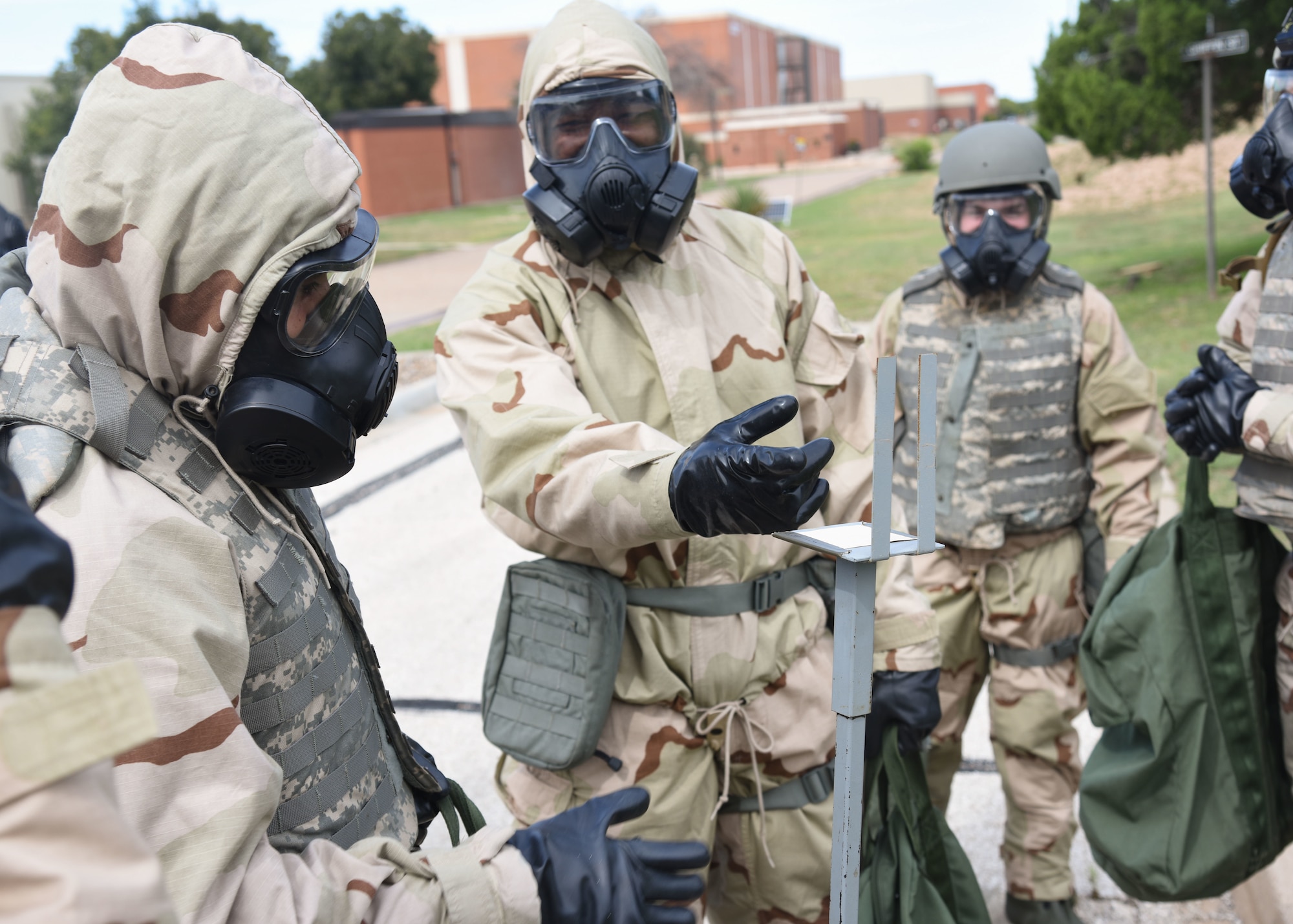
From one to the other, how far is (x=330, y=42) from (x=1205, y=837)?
1674 inches

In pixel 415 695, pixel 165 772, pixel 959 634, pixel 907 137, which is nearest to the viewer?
pixel 165 772

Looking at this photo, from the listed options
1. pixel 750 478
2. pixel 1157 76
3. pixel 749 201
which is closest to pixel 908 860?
pixel 750 478

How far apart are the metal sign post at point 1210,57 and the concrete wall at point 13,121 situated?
96.3 ft

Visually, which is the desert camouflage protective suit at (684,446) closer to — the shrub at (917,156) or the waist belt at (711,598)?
the waist belt at (711,598)

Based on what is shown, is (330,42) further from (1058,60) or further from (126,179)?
(126,179)

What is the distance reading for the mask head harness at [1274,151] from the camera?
8.40ft

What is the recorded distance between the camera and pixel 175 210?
134 cm

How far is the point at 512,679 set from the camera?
7.31 feet

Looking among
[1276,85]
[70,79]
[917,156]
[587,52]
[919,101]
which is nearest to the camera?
[587,52]

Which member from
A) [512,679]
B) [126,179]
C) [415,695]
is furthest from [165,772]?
[415,695]

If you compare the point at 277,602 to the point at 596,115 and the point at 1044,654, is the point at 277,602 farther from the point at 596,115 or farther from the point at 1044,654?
the point at 1044,654

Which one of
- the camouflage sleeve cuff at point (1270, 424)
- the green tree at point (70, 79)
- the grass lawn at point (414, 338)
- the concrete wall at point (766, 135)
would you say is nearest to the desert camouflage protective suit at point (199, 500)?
the camouflage sleeve cuff at point (1270, 424)

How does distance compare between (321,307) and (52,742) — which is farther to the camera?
(321,307)

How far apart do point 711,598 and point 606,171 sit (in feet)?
2.87
